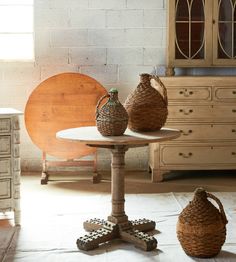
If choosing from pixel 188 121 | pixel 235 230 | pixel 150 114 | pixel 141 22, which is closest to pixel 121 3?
pixel 141 22

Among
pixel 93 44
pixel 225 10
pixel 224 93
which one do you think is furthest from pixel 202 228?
pixel 93 44

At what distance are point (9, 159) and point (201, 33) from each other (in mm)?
2413

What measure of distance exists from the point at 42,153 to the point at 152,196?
1.50m

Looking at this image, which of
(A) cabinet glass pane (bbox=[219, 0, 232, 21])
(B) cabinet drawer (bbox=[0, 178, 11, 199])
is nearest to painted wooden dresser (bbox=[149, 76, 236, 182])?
(A) cabinet glass pane (bbox=[219, 0, 232, 21])

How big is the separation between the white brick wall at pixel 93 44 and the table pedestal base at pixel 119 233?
2267 mm

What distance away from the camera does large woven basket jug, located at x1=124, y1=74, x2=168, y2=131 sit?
346cm

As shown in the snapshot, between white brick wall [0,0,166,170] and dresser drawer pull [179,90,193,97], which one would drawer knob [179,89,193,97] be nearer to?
dresser drawer pull [179,90,193,97]

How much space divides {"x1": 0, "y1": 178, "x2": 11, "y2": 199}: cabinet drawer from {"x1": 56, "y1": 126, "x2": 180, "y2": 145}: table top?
23.3 inches

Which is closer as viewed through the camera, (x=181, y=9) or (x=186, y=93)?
(x=186, y=93)

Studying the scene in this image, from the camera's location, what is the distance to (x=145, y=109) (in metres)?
3.46

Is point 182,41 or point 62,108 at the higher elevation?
point 182,41

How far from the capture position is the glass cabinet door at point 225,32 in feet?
17.3

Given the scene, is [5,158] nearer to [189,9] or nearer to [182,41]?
[182,41]

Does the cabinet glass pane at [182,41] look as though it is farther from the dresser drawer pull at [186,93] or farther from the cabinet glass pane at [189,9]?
the dresser drawer pull at [186,93]
